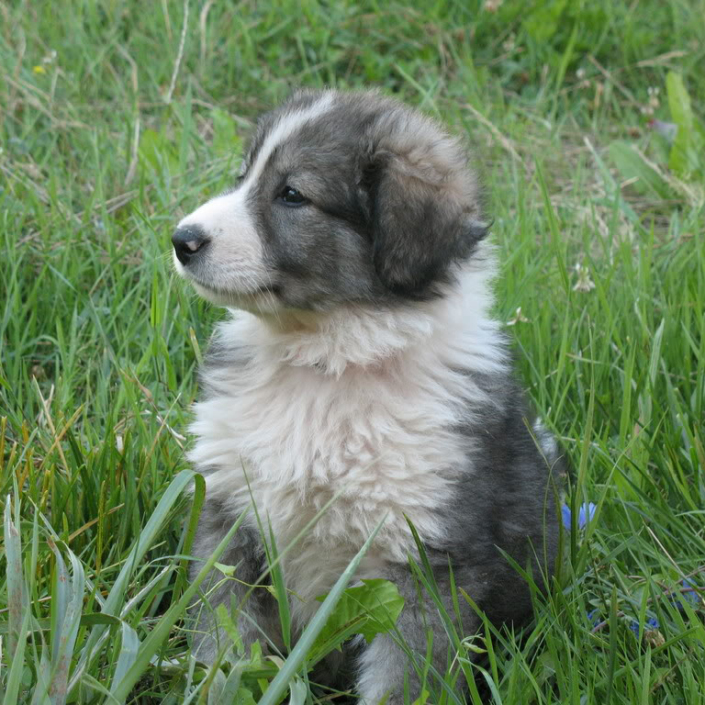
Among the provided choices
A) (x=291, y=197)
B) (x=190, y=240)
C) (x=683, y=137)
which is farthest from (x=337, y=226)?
(x=683, y=137)

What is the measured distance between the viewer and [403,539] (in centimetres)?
267

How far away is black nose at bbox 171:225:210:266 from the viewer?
9.17 ft

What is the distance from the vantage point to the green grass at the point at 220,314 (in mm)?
2521

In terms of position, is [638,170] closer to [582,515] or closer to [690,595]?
[582,515]

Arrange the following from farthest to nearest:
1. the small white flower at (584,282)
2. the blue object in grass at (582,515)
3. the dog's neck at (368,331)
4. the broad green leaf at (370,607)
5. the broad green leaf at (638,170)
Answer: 1. the broad green leaf at (638,170)
2. the small white flower at (584,282)
3. the blue object in grass at (582,515)
4. the dog's neck at (368,331)
5. the broad green leaf at (370,607)

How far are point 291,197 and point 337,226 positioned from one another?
158 mm

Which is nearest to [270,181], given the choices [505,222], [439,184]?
[439,184]

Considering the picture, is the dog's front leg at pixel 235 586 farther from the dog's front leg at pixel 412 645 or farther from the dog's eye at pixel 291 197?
the dog's eye at pixel 291 197

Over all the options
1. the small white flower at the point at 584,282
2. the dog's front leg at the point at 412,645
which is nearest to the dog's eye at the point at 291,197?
the dog's front leg at the point at 412,645

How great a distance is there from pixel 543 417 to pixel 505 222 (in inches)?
59.6

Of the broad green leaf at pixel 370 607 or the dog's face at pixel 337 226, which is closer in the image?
the broad green leaf at pixel 370 607

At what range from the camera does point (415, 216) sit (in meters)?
2.81

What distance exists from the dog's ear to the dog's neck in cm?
7

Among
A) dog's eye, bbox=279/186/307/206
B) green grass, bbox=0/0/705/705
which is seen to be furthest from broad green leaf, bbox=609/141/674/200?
dog's eye, bbox=279/186/307/206
